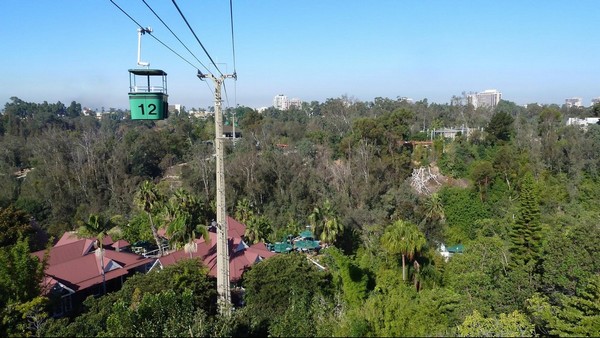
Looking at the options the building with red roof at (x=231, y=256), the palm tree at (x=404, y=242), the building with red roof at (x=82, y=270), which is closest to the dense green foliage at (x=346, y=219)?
the palm tree at (x=404, y=242)

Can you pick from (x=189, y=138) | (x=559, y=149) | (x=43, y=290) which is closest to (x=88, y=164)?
(x=189, y=138)

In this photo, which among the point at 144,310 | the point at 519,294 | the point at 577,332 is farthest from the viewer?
the point at 519,294

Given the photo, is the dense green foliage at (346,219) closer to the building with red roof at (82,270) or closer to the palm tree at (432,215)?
the palm tree at (432,215)

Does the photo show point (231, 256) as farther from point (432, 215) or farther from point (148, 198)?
point (432, 215)

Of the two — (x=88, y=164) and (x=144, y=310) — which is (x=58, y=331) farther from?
(x=88, y=164)

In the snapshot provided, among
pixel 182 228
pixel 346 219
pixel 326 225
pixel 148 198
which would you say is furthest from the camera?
pixel 346 219

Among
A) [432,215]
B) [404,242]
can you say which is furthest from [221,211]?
[432,215]
